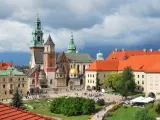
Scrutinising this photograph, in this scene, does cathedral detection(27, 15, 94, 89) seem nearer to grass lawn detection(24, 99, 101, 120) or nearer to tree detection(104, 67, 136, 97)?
tree detection(104, 67, 136, 97)

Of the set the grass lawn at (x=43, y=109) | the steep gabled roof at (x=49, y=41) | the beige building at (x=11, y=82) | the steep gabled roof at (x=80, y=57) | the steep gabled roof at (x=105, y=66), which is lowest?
the grass lawn at (x=43, y=109)

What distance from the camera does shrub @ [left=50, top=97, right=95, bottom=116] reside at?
55.8 metres

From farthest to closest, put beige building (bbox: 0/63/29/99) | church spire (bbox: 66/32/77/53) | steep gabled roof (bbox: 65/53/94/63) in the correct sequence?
church spire (bbox: 66/32/77/53) → steep gabled roof (bbox: 65/53/94/63) → beige building (bbox: 0/63/29/99)

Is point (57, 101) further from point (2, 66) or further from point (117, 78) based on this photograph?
point (2, 66)

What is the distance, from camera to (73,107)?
55906mm

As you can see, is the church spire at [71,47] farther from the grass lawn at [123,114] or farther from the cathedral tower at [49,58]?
the grass lawn at [123,114]

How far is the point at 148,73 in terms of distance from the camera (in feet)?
240

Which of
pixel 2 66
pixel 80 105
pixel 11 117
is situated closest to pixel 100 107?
pixel 80 105

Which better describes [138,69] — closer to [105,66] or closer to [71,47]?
[105,66]

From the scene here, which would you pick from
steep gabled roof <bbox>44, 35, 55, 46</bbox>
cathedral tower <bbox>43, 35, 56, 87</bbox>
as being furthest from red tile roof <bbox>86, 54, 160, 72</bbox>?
steep gabled roof <bbox>44, 35, 55, 46</bbox>

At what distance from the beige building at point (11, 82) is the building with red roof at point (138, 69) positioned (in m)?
17.2

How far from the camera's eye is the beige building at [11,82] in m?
84.4

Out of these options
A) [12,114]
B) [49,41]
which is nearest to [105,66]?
[49,41]

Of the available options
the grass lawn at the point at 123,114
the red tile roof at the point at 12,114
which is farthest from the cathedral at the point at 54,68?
the red tile roof at the point at 12,114
